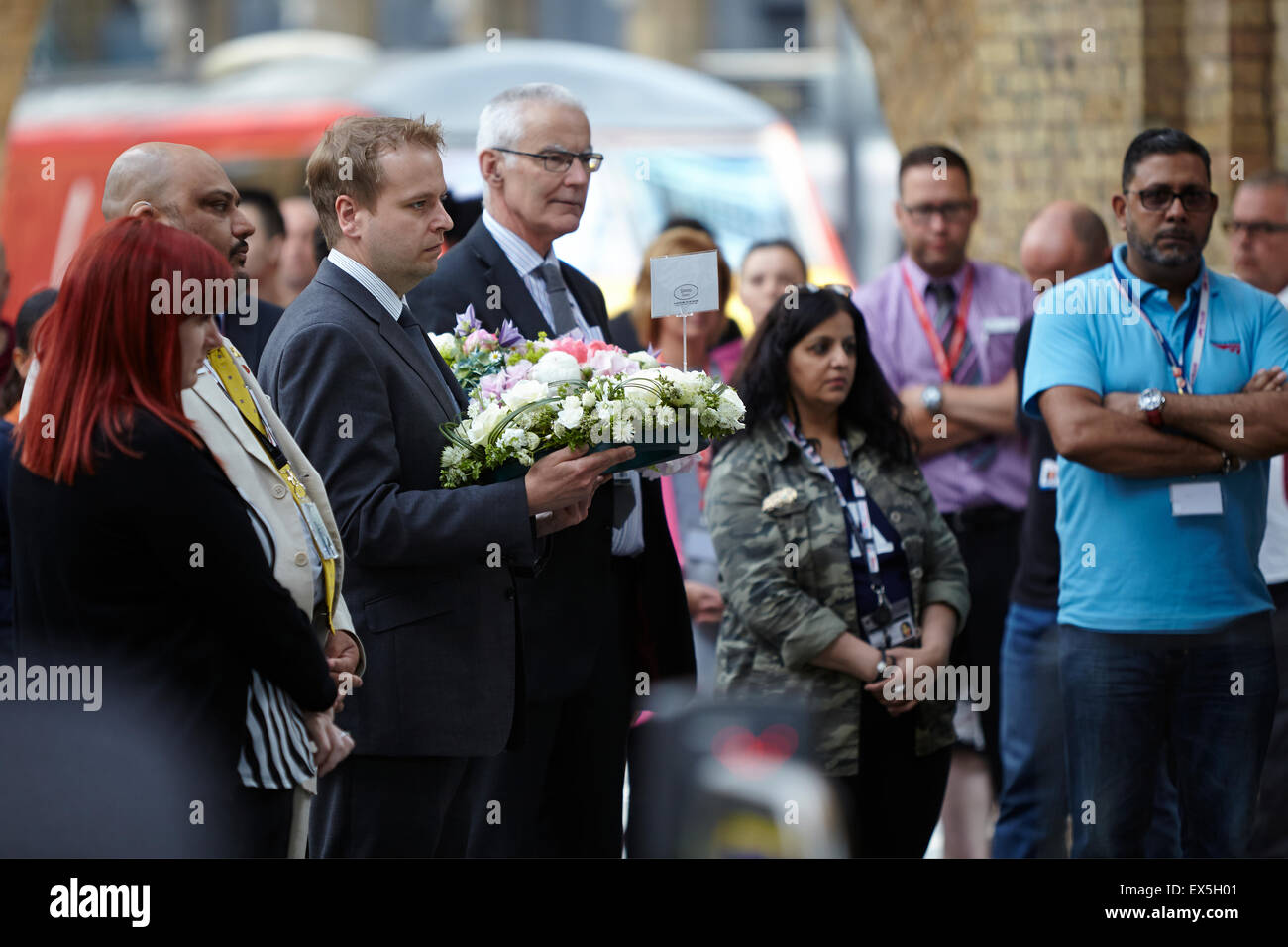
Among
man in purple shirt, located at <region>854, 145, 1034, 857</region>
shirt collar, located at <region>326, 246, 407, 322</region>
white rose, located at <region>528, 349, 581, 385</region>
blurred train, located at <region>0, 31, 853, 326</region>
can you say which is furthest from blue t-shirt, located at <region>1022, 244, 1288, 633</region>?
blurred train, located at <region>0, 31, 853, 326</region>

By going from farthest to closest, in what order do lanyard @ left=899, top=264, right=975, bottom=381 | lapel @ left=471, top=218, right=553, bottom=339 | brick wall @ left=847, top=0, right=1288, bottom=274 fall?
brick wall @ left=847, top=0, right=1288, bottom=274 → lanyard @ left=899, top=264, right=975, bottom=381 → lapel @ left=471, top=218, right=553, bottom=339

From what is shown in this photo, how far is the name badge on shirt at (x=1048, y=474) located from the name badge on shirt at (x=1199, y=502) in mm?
642

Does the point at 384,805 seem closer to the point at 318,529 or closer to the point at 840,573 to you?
the point at 318,529

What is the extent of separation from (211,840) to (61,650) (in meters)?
0.41

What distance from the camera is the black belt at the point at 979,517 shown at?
16.9 ft

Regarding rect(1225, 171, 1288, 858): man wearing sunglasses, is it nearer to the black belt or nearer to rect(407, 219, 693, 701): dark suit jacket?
the black belt

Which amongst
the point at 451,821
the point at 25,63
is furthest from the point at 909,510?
the point at 25,63

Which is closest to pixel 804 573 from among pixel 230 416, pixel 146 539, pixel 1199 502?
pixel 1199 502

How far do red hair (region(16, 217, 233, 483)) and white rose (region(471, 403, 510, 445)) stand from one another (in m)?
0.68

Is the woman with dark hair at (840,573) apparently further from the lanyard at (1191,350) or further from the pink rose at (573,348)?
the pink rose at (573,348)

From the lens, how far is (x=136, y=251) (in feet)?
8.91

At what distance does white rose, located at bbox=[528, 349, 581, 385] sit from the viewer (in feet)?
10.8

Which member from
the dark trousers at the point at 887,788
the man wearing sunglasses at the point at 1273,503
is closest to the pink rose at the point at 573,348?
the dark trousers at the point at 887,788
